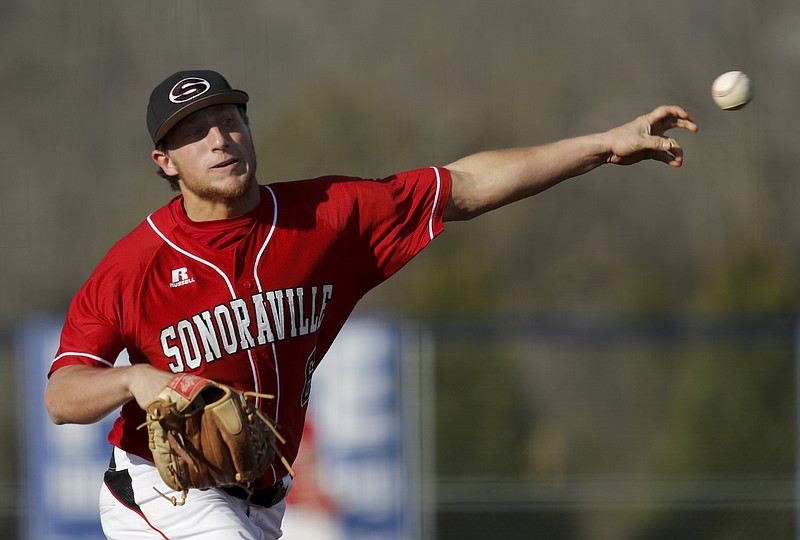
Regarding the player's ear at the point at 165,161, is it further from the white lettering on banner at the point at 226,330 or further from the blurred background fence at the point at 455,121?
the blurred background fence at the point at 455,121

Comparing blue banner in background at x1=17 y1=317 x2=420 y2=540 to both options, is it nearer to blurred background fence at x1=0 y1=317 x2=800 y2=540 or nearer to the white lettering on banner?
blurred background fence at x1=0 y1=317 x2=800 y2=540

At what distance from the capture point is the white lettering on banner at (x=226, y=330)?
336cm

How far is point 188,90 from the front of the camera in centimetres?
336

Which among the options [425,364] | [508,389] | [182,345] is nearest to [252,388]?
[182,345]

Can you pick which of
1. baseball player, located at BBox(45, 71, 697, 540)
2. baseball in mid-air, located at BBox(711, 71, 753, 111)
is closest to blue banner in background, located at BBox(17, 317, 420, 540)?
baseball in mid-air, located at BBox(711, 71, 753, 111)

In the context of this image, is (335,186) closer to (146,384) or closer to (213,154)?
(213,154)

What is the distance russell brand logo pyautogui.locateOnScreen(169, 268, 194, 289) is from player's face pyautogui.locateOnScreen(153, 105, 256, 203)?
0.22 metres

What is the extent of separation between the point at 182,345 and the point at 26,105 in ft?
41.4

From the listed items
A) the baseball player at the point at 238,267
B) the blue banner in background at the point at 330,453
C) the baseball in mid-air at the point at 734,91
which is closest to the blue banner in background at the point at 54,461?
the blue banner in background at the point at 330,453

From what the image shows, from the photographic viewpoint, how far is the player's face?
11.0 feet

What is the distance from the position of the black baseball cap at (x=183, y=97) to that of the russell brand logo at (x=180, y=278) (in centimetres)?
38

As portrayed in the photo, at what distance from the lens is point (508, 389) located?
28.6ft

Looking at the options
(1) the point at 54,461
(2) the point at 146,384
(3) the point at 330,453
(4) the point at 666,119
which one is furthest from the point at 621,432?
(2) the point at 146,384

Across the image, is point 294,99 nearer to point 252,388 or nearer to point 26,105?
point 26,105
